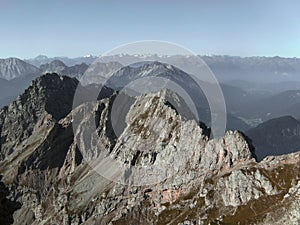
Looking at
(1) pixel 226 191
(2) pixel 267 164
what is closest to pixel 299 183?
(2) pixel 267 164

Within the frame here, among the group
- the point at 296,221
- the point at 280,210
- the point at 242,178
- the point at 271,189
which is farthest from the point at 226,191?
the point at 296,221

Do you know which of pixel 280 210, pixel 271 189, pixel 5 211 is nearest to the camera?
pixel 5 211

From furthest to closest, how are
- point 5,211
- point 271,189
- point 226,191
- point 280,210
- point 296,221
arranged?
point 226,191
point 271,189
point 280,210
point 296,221
point 5,211

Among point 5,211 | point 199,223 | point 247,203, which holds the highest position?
point 5,211

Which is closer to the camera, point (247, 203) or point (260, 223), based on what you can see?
point (260, 223)

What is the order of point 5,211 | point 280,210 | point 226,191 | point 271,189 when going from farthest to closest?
point 226,191 → point 271,189 → point 280,210 → point 5,211

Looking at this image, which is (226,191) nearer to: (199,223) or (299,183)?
(199,223)

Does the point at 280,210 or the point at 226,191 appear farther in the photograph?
the point at 226,191

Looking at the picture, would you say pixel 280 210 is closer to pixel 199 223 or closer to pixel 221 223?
pixel 221 223

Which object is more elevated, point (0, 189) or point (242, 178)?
point (0, 189)
